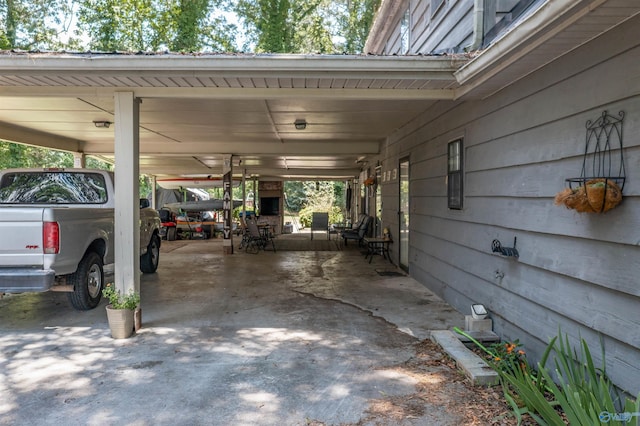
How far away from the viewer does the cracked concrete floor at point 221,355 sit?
2604mm

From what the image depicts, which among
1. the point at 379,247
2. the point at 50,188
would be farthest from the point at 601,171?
the point at 379,247

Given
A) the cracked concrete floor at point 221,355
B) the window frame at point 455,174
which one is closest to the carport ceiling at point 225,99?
the window frame at point 455,174

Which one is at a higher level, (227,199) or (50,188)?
(50,188)

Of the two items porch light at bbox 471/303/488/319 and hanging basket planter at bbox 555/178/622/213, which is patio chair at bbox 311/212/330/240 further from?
hanging basket planter at bbox 555/178/622/213

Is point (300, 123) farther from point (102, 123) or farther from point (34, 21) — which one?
point (34, 21)

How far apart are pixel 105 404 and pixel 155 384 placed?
0.35m

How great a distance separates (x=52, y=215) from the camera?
393 cm

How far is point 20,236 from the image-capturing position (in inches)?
153

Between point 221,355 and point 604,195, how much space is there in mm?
2933

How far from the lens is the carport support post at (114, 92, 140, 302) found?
4184 mm

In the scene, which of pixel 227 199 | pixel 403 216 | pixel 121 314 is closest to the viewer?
pixel 121 314

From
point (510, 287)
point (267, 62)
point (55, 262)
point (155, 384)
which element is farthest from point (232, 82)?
point (510, 287)

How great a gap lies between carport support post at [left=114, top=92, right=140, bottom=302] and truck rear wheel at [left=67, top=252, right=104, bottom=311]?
2.24 feet

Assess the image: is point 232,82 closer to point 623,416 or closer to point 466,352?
point 466,352
